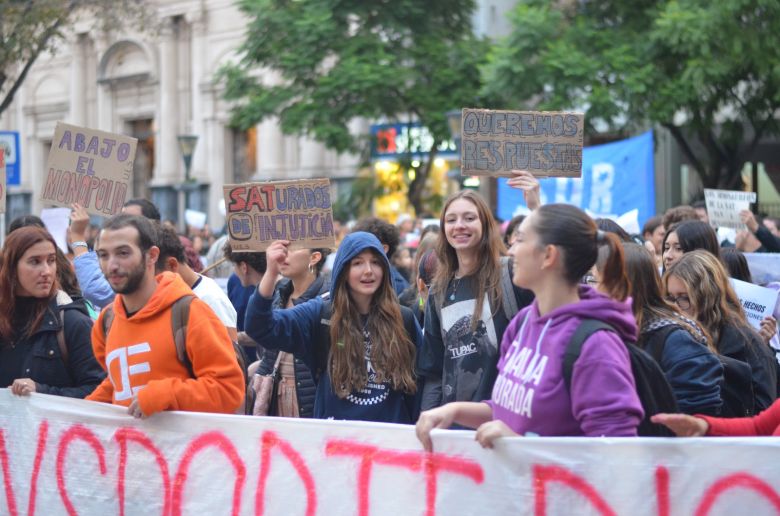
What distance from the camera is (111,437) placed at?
4.79 m

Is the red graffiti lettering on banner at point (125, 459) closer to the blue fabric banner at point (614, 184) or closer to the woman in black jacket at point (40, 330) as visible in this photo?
the woman in black jacket at point (40, 330)

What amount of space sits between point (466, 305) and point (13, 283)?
82.7 inches

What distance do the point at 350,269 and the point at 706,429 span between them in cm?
186

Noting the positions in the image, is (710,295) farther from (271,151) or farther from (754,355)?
(271,151)

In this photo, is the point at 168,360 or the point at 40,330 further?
the point at 40,330

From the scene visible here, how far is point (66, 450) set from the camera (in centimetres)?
496

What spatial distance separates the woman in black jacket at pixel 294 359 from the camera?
547 cm

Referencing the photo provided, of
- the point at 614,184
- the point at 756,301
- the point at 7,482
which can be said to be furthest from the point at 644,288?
the point at 614,184

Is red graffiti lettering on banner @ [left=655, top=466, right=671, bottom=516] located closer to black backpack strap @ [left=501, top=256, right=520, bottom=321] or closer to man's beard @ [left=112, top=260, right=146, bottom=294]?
black backpack strap @ [left=501, top=256, right=520, bottom=321]

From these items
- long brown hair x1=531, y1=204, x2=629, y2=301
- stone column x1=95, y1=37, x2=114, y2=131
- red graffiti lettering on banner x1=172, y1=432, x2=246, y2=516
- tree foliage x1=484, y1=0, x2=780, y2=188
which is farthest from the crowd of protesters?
stone column x1=95, y1=37, x2=114, y2=131

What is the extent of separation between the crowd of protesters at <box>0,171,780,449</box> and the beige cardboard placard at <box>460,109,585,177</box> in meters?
0.54

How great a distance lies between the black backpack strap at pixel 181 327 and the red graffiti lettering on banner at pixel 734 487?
199 centimetres

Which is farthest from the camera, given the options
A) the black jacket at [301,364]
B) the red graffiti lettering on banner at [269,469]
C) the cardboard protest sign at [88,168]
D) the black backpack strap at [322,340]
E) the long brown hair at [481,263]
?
the cardboard protest sign at [88,168]

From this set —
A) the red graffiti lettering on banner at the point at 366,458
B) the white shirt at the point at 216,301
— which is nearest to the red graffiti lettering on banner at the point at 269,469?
the red graffiti lettering on banner at the point at 366,458
